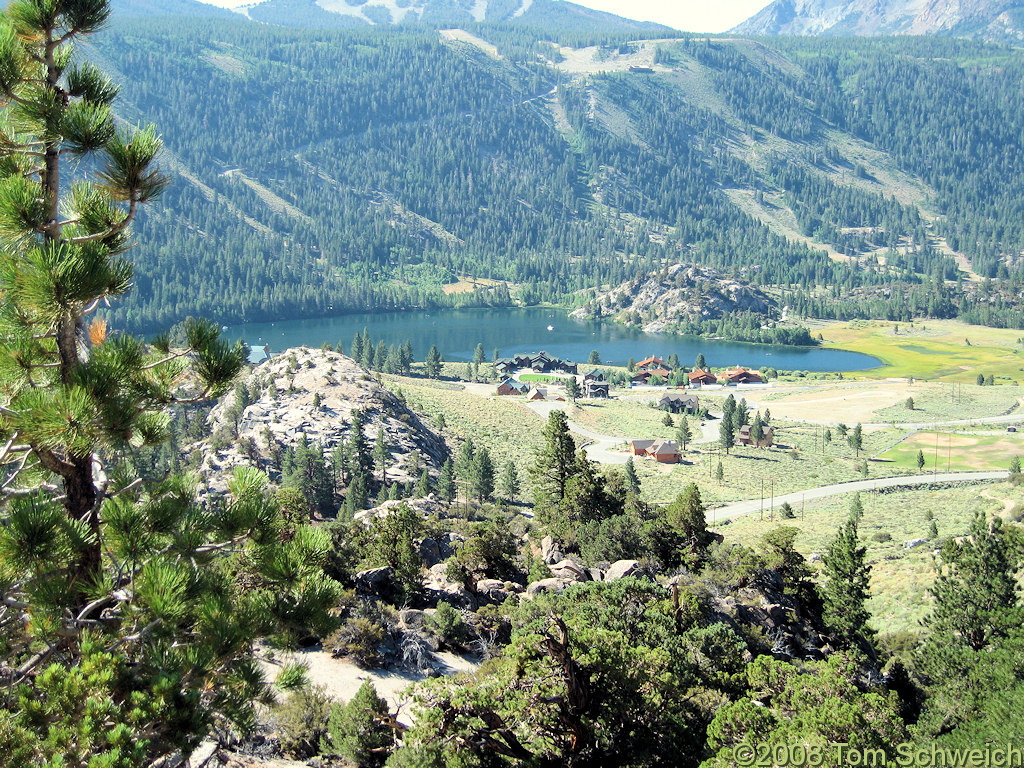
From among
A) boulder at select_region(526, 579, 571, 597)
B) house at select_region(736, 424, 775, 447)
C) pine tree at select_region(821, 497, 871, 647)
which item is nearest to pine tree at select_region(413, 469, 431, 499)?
boulder at select_region(526, 579, 571, 597)

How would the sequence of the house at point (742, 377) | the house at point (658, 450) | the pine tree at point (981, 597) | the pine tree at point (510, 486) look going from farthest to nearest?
the house at point (742, 377), the house at point (658, 450), the pine tree at point (510, 486), the pine tree at point (981, 597)

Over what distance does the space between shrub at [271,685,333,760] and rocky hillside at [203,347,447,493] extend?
41174 millimetres

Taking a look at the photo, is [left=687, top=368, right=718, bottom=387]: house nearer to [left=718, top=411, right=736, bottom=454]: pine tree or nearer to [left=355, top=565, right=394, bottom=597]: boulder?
[left=718, top=411, right=736, bottom=454]: pine tree

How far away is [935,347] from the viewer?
155m

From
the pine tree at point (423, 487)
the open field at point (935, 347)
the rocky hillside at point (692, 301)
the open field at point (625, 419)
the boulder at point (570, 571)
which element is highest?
the rocky hillside at point (692, 301)

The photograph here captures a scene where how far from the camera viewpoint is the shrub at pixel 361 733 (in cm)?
1202

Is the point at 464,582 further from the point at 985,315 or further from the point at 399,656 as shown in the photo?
the point at 985,315

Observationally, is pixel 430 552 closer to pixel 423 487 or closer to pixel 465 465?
pixel 423 487

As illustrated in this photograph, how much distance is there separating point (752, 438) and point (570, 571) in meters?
58.6

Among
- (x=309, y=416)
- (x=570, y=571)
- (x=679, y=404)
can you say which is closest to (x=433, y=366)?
(x=679, y=404)

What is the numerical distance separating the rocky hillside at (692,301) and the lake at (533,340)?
24.6 ft

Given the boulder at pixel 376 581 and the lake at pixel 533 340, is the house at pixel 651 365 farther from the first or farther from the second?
the boulder at pixel 376 581

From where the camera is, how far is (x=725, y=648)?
16672 millimetres

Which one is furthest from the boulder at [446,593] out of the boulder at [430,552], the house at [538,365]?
the house at [538,365]
